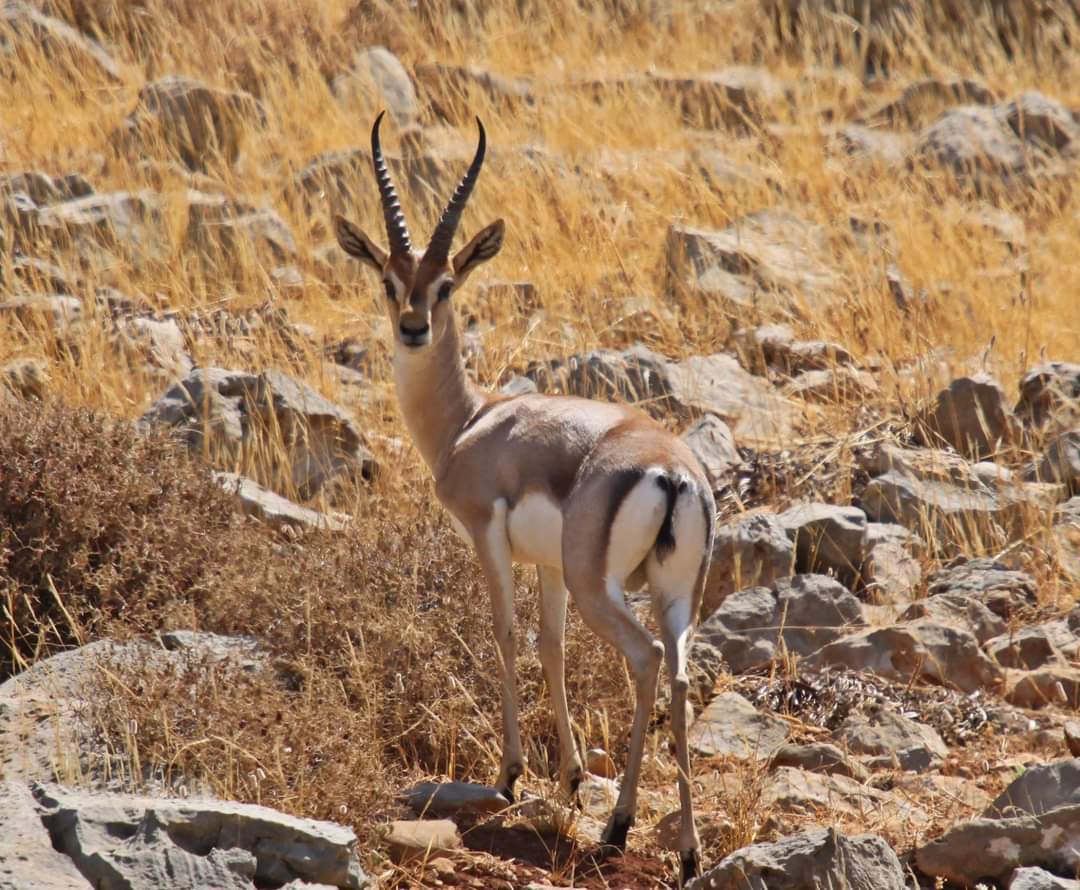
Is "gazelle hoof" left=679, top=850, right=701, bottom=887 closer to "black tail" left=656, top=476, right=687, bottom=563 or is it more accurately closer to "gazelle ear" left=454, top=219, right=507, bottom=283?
"black tail" left=656, top=476, right=687, bottom=563

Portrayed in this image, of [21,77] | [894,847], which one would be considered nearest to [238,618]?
[894,847]

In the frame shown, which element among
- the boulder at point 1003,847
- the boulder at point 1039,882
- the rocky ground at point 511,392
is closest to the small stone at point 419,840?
the rocky ground at point 511,392

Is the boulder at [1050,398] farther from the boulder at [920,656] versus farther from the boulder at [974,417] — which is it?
the boulder at [920,656]

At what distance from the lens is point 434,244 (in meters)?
6.16

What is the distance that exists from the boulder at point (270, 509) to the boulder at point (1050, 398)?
409cm

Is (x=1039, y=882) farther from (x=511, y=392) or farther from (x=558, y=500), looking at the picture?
(x=511, y=392)

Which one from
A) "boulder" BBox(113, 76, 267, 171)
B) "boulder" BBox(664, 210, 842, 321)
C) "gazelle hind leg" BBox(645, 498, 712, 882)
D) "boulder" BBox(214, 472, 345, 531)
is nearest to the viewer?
"gazelle hind leg" BBox(645, 498, 712, 882)

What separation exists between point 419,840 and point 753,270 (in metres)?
6.69

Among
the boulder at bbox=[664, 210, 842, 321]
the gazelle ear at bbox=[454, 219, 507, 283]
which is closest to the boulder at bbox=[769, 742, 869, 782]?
the gazelle ear at bbox=[454, 219, 507, 283]

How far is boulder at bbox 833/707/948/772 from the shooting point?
19.6 feet

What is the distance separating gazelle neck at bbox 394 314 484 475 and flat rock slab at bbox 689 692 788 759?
1491 mm

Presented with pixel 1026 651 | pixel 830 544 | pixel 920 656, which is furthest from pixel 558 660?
pixel 1026 651

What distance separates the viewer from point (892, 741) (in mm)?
6082

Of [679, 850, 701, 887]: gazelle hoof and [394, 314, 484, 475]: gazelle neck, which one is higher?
[394, 314, 484, 475]: gazelle neck
